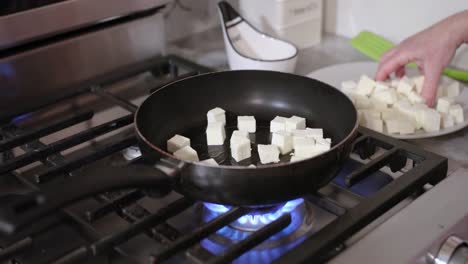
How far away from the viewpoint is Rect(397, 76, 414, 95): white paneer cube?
101cm

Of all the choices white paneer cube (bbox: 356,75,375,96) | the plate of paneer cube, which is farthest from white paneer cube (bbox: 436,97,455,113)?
the plate of paneer cube

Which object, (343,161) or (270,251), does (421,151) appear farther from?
(270,251)


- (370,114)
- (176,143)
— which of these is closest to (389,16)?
(370,114)

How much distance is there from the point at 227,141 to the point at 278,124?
0.08 metres

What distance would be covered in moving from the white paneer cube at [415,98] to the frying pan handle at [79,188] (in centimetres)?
50

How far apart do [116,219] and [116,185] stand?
177 mm

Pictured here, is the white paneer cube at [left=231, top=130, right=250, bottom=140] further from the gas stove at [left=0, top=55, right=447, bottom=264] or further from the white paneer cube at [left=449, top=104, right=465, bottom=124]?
the white paneer cube at [left=449, top=104, right=465, bottom=124]

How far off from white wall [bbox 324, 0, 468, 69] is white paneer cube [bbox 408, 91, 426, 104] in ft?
0.81

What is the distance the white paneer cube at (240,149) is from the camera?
81 centimetres

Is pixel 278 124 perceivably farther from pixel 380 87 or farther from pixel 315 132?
pixel 380 87

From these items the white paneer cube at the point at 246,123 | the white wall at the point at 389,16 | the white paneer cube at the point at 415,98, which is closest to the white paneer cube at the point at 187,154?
the white paneer cube at the point at 246,123

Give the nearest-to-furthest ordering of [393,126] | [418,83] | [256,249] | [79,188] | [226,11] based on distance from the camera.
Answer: [79,188] < [256,249] < [393,126] < [418,83] < [226,11]

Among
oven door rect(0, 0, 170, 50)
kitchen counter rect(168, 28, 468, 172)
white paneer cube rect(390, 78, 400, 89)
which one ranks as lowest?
kitchen counter rect(168, 28, 468, 172)

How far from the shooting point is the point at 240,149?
0.81 metres
